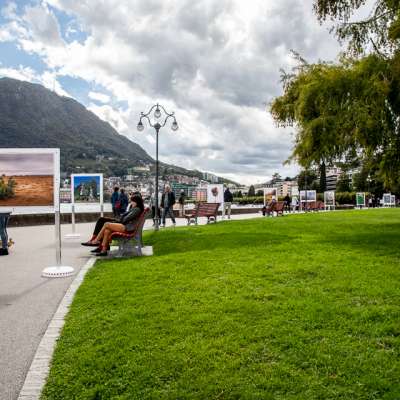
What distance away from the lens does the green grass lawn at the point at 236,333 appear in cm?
331

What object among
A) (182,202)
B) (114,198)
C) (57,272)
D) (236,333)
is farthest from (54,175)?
(182,202)

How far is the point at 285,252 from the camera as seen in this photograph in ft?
29.1

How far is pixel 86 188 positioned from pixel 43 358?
1431 cm

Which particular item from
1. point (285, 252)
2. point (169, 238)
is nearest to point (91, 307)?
point (285, 252)

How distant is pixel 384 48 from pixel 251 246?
6255 millimetres

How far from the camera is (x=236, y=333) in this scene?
421 centimetres

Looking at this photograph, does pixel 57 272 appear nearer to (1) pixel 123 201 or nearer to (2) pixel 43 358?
(2) pixel 43 358

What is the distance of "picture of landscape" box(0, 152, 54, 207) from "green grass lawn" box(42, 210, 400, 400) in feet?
7.33

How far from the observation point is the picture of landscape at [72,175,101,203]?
17.6 metres

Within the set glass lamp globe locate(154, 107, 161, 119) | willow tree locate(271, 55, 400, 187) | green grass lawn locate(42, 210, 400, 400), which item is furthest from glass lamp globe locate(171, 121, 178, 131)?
green grass lawn locate(42, 210, 400, 400)

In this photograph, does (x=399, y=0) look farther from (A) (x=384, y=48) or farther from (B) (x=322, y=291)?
(B) (x=322, y=291)

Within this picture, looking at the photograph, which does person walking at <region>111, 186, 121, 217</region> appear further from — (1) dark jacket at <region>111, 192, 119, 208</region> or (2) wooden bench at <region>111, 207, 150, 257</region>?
(2) wooden bench at <region>111, 207, 150, 257</region>

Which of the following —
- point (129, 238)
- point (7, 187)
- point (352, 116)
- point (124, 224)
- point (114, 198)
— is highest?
point (352, 116)

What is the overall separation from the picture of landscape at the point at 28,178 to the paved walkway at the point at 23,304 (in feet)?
4.87
